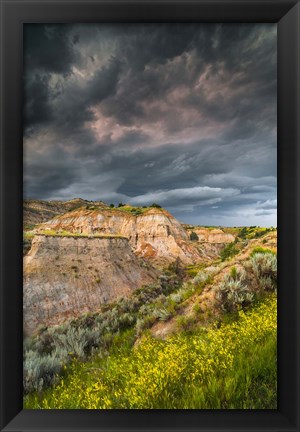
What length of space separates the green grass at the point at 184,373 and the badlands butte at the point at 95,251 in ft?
1.48

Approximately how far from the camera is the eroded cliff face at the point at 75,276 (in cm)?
209

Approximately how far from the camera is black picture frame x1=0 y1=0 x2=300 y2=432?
6.31 ft

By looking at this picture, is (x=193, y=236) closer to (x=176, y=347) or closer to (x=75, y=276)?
(x=176, y=347)

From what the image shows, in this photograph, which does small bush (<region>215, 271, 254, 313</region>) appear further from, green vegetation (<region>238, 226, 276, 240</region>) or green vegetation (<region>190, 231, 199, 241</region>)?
green vegetation (<region>190, 231, 199, 241</region>)

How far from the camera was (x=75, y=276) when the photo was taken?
7.19 ft

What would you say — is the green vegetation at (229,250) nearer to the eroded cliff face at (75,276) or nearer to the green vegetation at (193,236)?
the green vegetation at (193,236)

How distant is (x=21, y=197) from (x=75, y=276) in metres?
0.78

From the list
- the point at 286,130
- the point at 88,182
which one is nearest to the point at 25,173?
the point at 88,182

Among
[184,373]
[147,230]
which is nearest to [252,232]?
[147,230]

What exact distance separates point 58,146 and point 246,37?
5.81 ft

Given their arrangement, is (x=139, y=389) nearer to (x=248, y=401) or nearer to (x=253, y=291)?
(x=248, y=401)

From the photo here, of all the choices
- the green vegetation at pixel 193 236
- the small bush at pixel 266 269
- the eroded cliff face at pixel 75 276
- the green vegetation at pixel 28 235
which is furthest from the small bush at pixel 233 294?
the green vegetation at pixel 28 235

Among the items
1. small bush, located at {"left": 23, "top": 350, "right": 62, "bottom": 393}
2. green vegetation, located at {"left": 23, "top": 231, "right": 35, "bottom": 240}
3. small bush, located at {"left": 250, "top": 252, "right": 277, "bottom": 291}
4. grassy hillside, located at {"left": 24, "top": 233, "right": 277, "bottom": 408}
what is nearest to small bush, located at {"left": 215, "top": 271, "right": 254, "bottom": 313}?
grassy hillside, located at {"left": 24, "top": 233, "right": 277, "bottom": 408}

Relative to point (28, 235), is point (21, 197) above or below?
above
